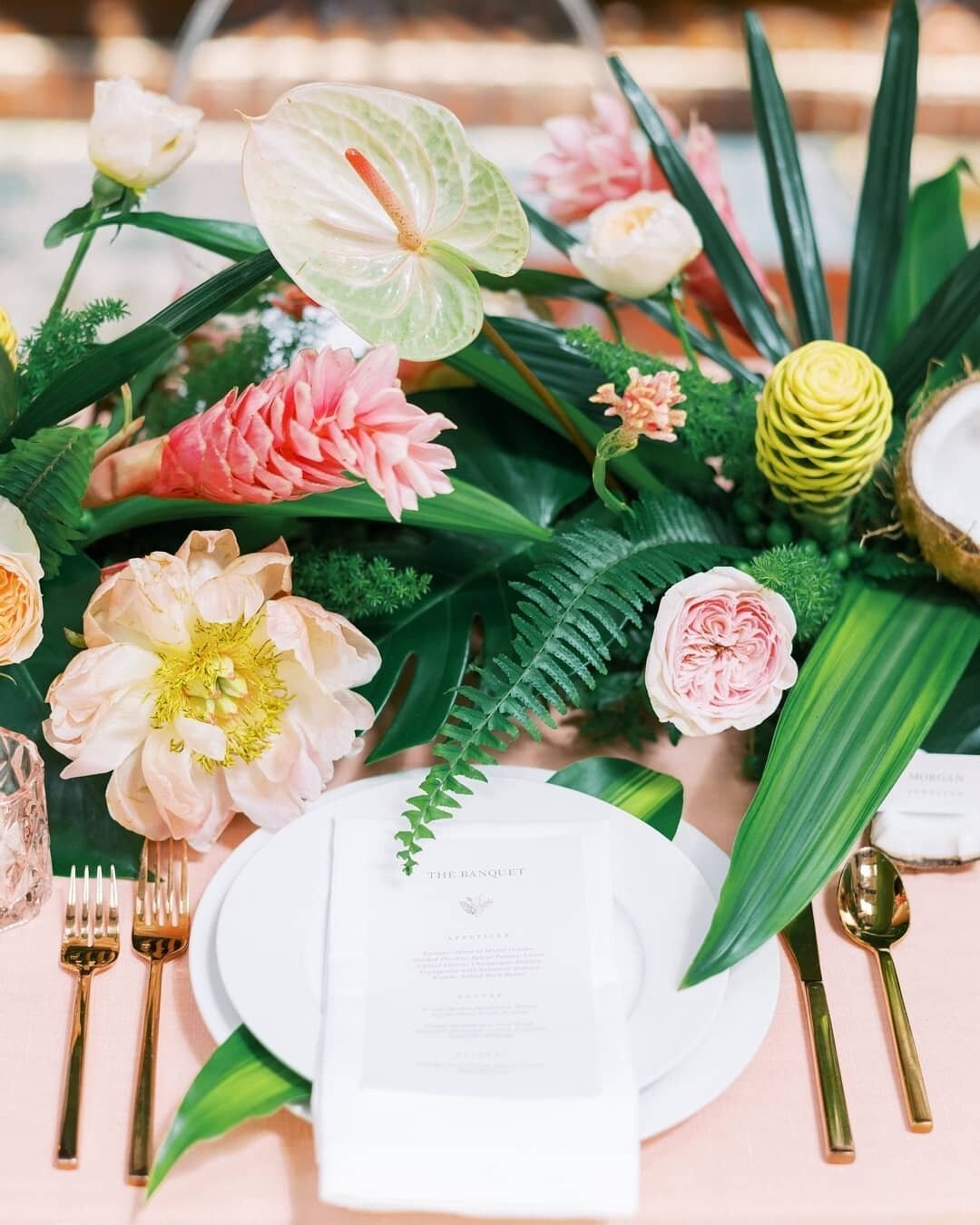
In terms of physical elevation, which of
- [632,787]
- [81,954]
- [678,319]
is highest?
[678,319]

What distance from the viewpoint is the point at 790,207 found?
1.01 metres

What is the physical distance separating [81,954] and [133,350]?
1.16ft

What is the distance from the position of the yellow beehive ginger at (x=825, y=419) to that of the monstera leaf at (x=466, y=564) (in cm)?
18

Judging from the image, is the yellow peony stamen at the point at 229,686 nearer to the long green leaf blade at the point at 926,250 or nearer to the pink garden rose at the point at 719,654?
the pink garden rose at the point at 719,654

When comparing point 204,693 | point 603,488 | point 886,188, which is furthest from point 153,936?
point 886,188

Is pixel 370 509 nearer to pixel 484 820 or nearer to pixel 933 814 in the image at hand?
pixel 484 820

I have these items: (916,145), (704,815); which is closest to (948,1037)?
(704,815)

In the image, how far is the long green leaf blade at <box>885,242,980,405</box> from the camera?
0.88 metres

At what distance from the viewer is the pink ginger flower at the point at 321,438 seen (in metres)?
0.64

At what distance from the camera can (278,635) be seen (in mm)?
720

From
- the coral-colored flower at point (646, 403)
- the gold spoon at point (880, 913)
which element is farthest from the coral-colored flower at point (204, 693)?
the gold spoon at point (880, 913)

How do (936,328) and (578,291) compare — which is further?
(578,291)

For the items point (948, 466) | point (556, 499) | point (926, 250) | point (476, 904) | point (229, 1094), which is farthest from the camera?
point (926, 250)

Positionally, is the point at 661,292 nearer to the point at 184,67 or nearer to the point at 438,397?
the point at 438,397
